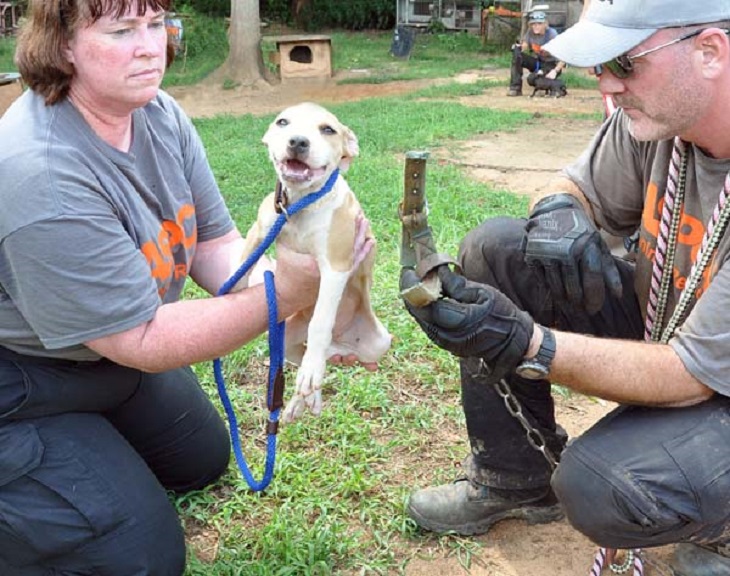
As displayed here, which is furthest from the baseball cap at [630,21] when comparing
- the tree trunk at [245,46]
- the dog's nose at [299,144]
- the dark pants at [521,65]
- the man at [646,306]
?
the tree trunk at [245,46]

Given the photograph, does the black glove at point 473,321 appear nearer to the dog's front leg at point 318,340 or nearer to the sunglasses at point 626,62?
the dog's front leg at point 318,340

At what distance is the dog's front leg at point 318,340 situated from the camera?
7.94ft

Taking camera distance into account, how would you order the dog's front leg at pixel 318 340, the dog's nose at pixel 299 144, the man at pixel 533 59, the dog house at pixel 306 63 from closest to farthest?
the dog's nose at pixel 299 144 → the dog's front leg at pixel 318 340 → the man at pixel 533 59 → the dog house at pixel 306 63

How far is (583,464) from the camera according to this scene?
2.39 meters

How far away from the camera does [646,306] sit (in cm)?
283

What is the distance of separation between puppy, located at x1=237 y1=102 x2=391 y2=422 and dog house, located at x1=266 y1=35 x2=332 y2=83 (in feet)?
50.6

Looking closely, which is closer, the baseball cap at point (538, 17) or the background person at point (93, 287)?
the background person at point (93, 287)

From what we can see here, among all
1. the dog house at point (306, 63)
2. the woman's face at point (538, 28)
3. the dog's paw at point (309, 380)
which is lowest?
the dog house at point (306, 63)

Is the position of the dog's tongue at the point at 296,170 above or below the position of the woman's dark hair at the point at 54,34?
below

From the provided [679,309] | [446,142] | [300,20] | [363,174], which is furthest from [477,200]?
[300,20]

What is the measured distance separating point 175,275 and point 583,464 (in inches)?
50.3

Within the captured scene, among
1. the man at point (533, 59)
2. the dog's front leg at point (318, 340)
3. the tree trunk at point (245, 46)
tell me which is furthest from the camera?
the tree trunk at point (245, 46)

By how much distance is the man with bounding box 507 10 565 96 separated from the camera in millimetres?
14609

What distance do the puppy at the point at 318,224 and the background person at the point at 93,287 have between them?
64mm
